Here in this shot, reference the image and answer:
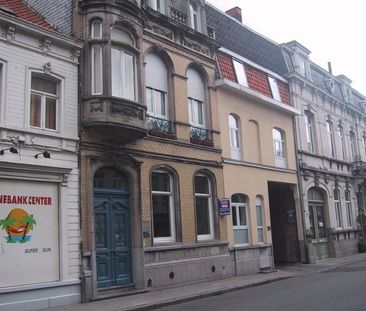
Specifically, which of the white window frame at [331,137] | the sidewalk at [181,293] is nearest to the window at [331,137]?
the white window frame at [331,137]

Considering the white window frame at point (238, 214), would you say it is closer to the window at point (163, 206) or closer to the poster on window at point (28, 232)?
the window at point (163, 206)

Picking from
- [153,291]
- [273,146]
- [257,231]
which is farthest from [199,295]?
[273,146]

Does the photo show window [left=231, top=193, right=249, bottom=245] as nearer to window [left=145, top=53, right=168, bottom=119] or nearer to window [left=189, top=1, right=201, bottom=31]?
window [left=145, top=53, right=168, bottom=119]

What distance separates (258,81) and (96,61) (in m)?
10.6

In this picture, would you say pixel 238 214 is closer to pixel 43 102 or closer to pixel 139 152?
pixel 139 152

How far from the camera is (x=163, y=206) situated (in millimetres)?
Answer: 16719

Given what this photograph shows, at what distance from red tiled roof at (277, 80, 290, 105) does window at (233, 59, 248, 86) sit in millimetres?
3819

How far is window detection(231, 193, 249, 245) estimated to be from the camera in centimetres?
1988

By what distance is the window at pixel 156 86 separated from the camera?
17.0 metres

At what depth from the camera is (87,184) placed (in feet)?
45.7

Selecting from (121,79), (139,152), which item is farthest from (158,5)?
(139,152)

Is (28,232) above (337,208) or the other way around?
the other way around

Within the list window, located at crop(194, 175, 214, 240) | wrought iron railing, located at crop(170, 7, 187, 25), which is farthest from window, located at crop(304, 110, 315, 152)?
wrought iron railing, located at crop(170, 7, 187, 25)

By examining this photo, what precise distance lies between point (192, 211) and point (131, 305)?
5736 mm
